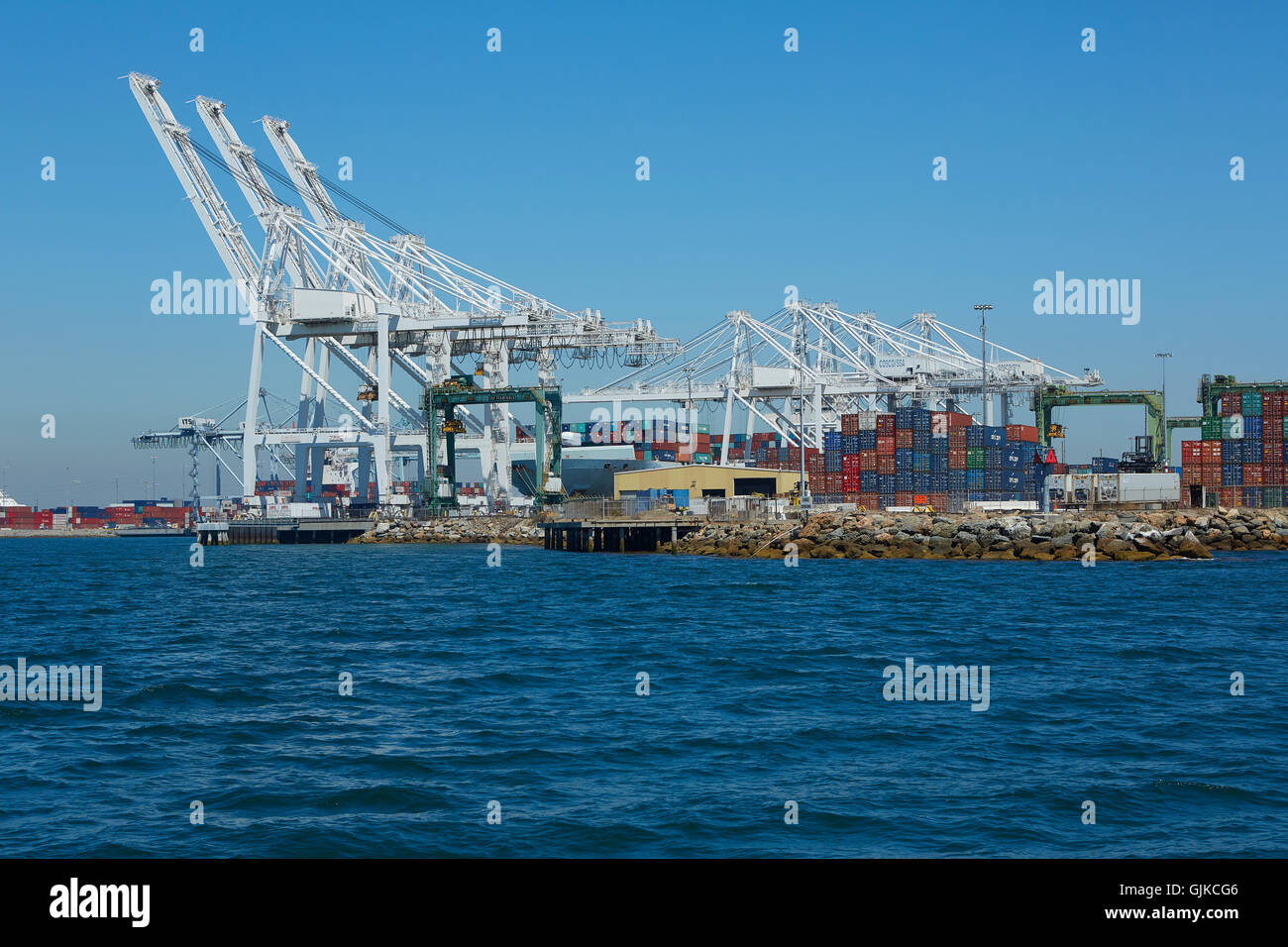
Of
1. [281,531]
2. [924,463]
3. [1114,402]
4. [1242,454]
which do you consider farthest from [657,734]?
[281,531]

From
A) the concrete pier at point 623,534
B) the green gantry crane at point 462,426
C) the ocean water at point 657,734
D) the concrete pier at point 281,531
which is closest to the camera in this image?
the ocean water at point 657,734

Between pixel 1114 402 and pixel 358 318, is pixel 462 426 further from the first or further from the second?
pixel 1114 402

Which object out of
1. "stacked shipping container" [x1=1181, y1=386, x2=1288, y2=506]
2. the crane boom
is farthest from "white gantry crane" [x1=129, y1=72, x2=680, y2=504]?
"stacked shipping container" [x1=1181, y1=386, x2=1288, y2=506]

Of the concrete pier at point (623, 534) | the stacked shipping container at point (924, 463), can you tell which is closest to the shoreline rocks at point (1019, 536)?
the concrete pier at point (623, 534)

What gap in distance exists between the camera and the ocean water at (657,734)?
37.6ft

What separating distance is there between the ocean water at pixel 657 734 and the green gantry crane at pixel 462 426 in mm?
49659

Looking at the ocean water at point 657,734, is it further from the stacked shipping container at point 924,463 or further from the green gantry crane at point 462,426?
the green gantry crane at point 462,426

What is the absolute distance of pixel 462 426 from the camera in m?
87.1

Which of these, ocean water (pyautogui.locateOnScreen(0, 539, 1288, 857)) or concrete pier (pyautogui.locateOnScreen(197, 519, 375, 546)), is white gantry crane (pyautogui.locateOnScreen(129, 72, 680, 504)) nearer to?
concrete pier (pyautogui.locateOnScreen(197, 519, 375, 546))

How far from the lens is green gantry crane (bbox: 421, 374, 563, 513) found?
3278 inches

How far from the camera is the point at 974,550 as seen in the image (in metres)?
56.5

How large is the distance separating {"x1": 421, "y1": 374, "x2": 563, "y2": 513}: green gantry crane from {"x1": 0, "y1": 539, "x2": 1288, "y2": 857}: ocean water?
1955 inches

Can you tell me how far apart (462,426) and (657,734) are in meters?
72.9
